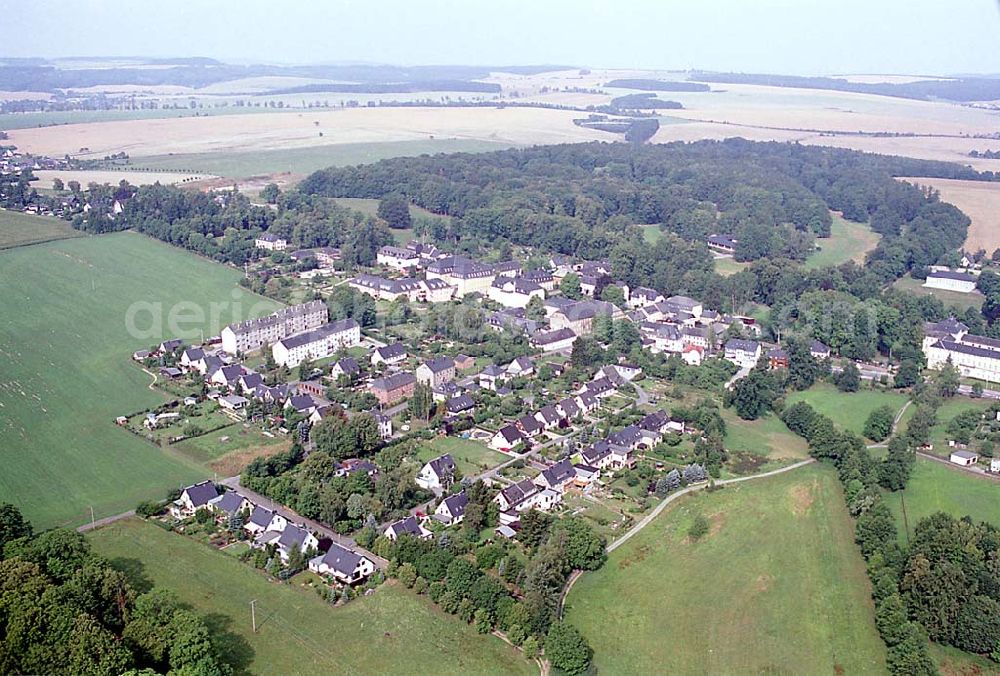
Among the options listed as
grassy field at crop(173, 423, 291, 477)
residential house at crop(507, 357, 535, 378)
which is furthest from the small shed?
grassy field at crop(173, 423, 291, 477)

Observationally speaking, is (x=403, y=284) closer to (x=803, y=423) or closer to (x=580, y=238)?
(x=580, y=238)

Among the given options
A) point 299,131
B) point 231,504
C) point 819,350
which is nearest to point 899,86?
point 299,131

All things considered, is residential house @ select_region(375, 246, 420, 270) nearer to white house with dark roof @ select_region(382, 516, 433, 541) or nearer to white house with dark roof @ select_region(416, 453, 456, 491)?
white house with dark roof @ select_region(416, 453, 456, 491)

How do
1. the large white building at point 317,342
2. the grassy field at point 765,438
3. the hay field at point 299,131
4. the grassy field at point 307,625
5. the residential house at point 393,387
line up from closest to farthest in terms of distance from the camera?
the grassy field at point 307,625
the grassy field at point 765,438
the residential house at point 393,387
the large white building at point 317,342
the hay field at point 299,131

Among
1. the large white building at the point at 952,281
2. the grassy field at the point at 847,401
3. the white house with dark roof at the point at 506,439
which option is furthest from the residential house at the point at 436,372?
the large white building at the point at 952,281

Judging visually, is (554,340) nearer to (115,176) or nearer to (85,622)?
(85,622)

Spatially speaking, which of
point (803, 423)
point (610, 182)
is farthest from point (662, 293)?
point (610, 182)

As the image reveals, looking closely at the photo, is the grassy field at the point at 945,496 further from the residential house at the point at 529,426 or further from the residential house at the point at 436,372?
the residential house at the point at 436,372
